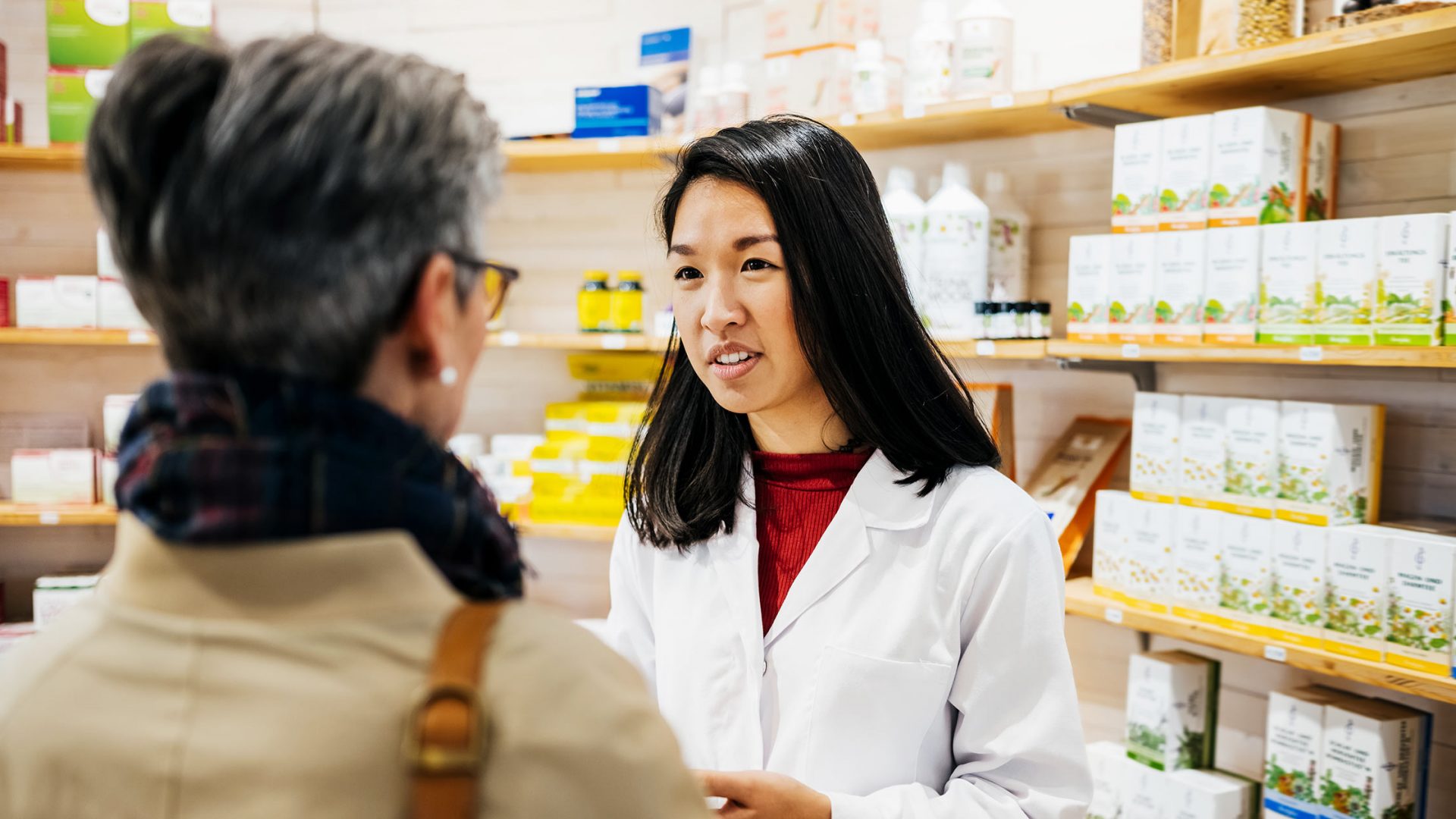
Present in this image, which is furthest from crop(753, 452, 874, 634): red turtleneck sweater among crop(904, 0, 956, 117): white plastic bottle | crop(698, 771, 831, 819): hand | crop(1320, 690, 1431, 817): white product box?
crop(904, 0, 956, 117): white plastic bottle

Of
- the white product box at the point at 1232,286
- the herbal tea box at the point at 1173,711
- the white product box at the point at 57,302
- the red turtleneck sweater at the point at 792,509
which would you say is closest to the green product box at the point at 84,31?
the white product box at the point at 57,302

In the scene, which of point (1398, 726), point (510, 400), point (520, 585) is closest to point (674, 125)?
point (510, 400)

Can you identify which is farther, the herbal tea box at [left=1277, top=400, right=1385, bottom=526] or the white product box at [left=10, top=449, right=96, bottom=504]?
the white product box at [left=10, top=449, right=96, bottom=504]

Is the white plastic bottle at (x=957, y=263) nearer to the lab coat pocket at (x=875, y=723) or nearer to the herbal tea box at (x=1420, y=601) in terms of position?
the herbal tea box at (x=1420, y=601)

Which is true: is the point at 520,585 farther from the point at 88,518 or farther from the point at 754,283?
the point at 88,518

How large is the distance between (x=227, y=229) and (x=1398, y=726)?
2.30m

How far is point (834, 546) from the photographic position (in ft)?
5.10

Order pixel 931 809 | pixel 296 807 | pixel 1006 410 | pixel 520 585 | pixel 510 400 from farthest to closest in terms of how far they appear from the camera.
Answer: pixel 510 400
pixel 1006 410
pixel 931 809
pixel 520 585
pixel 296 807

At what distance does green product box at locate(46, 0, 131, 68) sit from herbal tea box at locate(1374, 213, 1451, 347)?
355cm

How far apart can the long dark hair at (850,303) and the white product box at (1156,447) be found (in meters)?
0.99

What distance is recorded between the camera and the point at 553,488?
134 inches

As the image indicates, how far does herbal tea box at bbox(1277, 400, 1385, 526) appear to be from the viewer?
216 cm

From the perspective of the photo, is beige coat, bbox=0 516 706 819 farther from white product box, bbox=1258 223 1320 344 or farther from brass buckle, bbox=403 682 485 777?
white product box, bbox=1258 223 1320 344

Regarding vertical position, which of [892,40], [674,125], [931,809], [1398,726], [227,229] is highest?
[892,40]
